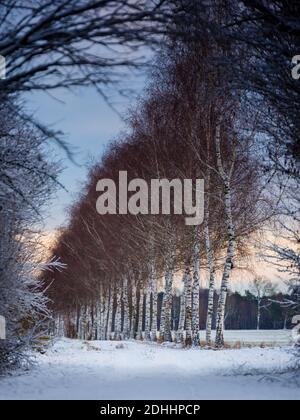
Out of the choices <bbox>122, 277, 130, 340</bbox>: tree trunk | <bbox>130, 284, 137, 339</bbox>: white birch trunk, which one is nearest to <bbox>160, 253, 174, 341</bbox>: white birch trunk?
<bbox>122, 277, 130, 340</bbox>: tree trunk

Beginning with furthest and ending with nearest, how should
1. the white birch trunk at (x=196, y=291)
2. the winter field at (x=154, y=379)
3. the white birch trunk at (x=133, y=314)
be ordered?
the white birch trunk at (x=133, y=314) < the white birch trunk at (x=196, y=291) < the winter field at (x=154, y=379)

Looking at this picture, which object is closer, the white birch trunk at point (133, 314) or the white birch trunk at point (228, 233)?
the white birch trunk at point (228, 233)

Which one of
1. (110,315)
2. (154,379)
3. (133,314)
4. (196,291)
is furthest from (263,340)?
(154,379)

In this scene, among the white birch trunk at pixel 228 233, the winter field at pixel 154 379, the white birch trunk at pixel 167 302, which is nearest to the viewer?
the winter field at pixel 154 379

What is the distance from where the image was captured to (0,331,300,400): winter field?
8385mm

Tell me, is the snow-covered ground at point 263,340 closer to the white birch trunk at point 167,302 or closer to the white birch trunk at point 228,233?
the white birch trunk at point 228,233

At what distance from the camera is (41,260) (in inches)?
553

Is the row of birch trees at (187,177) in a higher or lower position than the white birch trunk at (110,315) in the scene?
higher

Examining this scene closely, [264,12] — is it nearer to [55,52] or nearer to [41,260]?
[55,52]

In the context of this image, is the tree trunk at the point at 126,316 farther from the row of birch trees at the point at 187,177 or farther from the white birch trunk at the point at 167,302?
the white birch trunk at the point at 167,302

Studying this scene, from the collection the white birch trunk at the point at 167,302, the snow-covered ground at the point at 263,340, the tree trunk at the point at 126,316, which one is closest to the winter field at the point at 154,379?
the snow-covered ground at the point at 263,340

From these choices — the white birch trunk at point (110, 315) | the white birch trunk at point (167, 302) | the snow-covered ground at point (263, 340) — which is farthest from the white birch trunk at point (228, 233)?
the white birch trunk at point (110, 315)

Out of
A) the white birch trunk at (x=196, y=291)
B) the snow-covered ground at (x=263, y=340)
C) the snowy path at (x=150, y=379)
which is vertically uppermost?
the white birch trunk at (x=196, y=291)

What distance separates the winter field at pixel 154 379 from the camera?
27.5 ft
